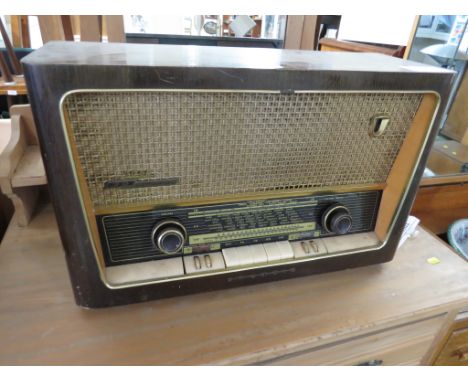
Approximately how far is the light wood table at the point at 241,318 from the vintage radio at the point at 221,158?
0.11 feet

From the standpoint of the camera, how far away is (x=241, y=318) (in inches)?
20.3

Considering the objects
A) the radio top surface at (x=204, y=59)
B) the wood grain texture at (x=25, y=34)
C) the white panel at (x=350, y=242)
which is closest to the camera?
the radio top surface at (x=204, y=59)

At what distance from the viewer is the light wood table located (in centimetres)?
46

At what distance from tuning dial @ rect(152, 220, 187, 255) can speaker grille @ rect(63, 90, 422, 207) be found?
0.04 metres

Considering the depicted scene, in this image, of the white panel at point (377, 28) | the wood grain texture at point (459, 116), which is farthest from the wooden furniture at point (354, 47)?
the wood grain texture at point (459, 116)

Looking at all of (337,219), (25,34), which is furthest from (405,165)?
(25,34)

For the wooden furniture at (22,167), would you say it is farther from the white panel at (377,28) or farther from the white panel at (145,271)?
the white panel at (377,28)

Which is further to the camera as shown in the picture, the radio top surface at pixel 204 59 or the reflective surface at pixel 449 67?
the reflective surface at pixel 449 67

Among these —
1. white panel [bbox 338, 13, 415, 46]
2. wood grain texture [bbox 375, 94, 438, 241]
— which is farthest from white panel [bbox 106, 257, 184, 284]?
white panel [bbox 338, 13, 415, 46]

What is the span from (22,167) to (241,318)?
0.53 meters

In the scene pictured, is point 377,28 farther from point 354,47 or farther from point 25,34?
point 25,34

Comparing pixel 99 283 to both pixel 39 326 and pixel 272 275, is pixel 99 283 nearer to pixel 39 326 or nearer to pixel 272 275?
pixel 39 326

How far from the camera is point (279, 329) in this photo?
501mm

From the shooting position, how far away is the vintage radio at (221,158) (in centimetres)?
39
